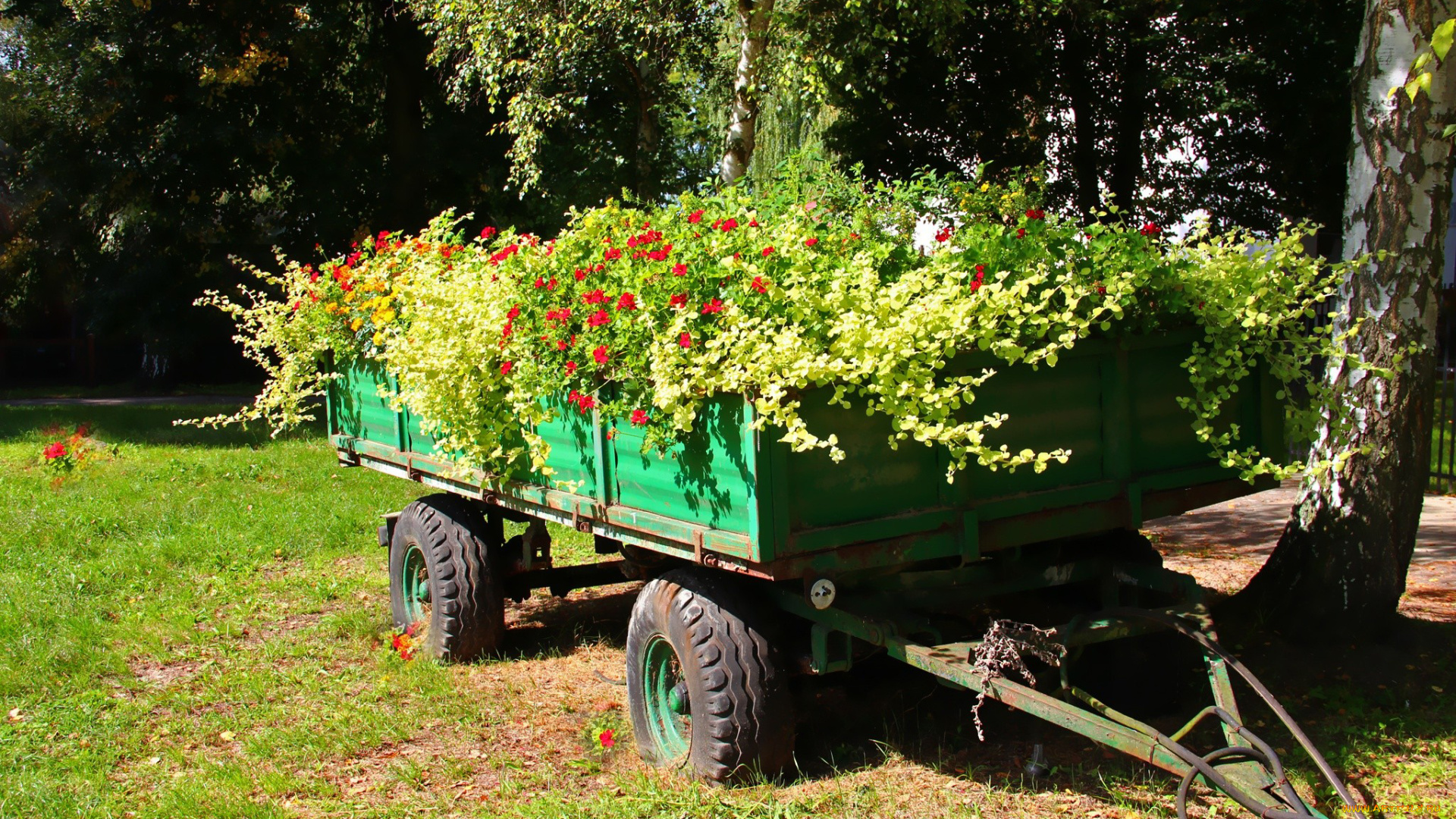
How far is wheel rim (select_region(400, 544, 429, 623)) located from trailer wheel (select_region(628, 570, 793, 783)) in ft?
8.32

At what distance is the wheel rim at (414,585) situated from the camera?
6.45m

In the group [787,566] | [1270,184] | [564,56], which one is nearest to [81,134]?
[564,56]

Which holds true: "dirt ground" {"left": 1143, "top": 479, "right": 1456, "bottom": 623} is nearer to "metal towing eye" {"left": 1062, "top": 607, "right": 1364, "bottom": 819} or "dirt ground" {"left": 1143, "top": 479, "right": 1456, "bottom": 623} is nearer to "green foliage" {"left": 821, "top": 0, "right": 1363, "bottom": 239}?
"metal towing eye" {"left": 1062, "top": 607, "right": 1364, "bottom": 819}

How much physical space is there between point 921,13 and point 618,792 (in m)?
10.9

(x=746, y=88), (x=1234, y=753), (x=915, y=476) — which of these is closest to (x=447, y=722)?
(x=915, y=476)

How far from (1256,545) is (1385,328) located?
3.29m

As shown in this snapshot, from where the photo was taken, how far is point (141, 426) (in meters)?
17.4

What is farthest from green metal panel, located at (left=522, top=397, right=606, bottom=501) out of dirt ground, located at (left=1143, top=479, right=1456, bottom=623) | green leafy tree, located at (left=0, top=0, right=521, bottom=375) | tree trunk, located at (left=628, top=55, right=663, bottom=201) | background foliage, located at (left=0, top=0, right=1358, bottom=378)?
green leafy tree, located at (left=0, top=0, right=521, bottom=375)

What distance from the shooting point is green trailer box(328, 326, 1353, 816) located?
3.73m

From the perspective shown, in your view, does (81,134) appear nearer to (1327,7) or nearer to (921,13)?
(921,13)

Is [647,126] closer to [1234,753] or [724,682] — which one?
[724,682]

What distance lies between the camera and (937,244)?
4.29 m

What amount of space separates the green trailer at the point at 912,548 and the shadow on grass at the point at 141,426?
453 inches

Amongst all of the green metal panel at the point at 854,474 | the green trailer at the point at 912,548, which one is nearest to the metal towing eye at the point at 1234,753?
the green trailer at the point at 912,548
